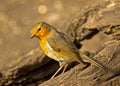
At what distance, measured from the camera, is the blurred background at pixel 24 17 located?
998cm

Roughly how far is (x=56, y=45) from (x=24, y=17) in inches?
198

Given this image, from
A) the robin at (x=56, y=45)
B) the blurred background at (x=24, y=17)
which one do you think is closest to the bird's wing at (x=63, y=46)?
the robin at (x=56, y=45)

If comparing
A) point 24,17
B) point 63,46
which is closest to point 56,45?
point 63,46

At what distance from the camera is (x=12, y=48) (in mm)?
9969

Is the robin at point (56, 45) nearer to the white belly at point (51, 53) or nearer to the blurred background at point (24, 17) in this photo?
the white belly at point (51, 53)

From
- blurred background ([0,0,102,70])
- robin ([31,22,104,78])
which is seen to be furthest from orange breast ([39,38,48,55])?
blurred background ([0,0,102,70])

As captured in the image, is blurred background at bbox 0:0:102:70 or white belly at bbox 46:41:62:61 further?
blurred background at bbox 0:0:102:70

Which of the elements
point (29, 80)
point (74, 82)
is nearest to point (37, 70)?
point (29, 80)

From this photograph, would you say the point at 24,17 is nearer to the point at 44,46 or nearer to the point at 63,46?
the point at 44,46

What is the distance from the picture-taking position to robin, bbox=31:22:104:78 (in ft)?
19.0

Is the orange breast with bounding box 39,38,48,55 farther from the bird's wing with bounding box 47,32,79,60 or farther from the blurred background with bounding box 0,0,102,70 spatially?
the blurred background with bounding box 0,0,102,70

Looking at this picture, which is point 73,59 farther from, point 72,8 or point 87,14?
point 72,8

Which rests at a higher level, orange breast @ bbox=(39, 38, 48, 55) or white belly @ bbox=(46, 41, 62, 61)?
orange breast @ bbox=(39, 38, 48, 55)

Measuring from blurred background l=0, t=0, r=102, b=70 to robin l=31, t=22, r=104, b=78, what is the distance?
3.80 meters
